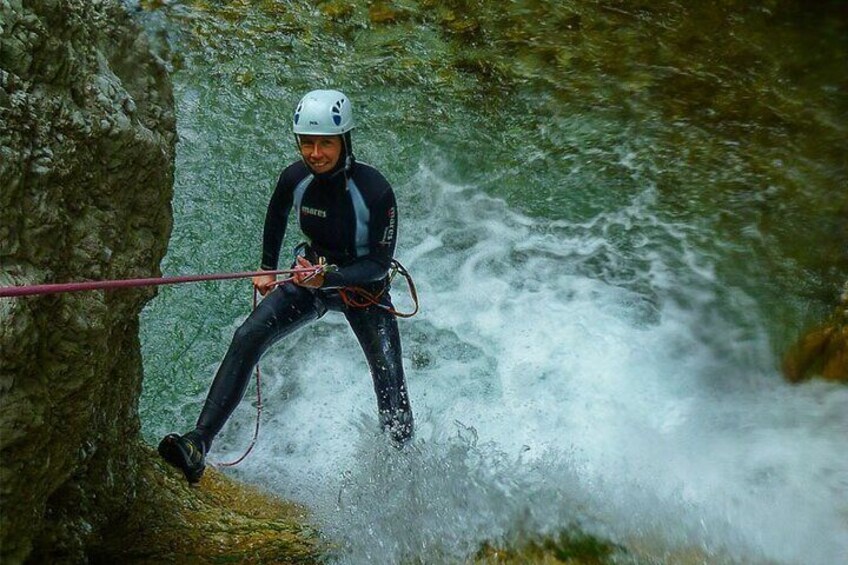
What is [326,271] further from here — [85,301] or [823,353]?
[823,353]

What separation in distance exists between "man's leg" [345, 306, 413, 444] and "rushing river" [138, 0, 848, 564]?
0.16 metres

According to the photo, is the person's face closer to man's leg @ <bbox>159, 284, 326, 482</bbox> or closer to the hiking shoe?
man's leg @ <bbox>159, 284, 326, 482</bbox>

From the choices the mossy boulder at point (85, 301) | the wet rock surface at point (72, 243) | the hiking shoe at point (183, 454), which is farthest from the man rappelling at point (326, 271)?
the wet rock surface at point (72, 243)

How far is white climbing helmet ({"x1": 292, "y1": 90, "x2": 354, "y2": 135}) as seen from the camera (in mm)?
4055

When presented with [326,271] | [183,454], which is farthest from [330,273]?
[183,454]

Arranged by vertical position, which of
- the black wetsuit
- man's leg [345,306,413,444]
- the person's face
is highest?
the person's face

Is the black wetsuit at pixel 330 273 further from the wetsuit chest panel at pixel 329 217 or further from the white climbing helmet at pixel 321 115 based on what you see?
the white climbing helmet at pixel 321 115

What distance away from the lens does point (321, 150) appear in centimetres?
417

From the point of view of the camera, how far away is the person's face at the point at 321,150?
415 centimetres

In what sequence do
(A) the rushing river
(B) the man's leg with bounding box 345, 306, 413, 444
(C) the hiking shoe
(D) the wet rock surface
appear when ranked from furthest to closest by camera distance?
(B) the man's leg with bounding box 345, 306, 413, 444 < (A) the rushing river < (C) the hiking shoe < (D) the wet rock surface

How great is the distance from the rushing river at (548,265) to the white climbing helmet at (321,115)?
5.60 feet

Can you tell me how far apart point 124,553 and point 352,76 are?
588 cm

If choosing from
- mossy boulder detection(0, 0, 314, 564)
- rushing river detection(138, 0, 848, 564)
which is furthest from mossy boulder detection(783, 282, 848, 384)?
mossy boulder detection(0, 0, 314, 564)

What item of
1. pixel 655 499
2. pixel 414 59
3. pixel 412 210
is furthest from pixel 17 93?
pixel 414 59
